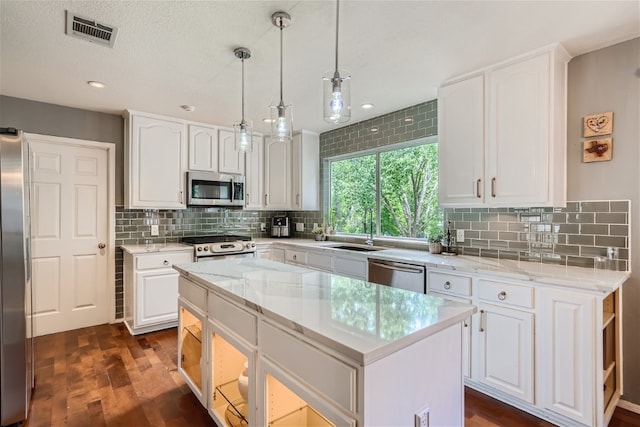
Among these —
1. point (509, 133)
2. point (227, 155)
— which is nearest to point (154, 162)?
point (227, 155)

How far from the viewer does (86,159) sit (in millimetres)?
3652

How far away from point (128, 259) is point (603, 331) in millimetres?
4147

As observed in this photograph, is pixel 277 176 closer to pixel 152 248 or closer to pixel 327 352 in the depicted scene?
pixel 152 248

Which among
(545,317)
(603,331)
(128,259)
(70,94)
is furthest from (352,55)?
(128,259)

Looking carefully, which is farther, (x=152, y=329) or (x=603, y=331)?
(x=152, y=329)

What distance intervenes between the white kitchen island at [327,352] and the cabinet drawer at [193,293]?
2 centimetres

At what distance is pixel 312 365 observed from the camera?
43.9 inches

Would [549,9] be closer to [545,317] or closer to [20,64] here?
[545,317]

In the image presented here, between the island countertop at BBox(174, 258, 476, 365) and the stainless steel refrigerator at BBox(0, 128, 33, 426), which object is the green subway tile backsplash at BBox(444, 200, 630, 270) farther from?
the stainless steel refrigerator at BBox(0, 128, 33, 426)

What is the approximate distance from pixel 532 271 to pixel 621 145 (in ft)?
3.35

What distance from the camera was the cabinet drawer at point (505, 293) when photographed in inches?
80.8

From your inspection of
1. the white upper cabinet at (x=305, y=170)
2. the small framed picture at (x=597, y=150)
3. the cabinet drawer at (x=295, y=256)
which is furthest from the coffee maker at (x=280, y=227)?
the small framed picture at (x=597, y=150)

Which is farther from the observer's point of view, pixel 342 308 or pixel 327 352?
pixel 342 308

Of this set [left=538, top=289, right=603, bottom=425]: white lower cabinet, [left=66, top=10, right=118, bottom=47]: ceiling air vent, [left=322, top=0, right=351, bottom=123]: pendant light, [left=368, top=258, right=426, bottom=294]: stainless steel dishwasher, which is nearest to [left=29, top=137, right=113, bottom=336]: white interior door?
[left=66, top=10, right=118, bottom=47]: ceiling air vent
